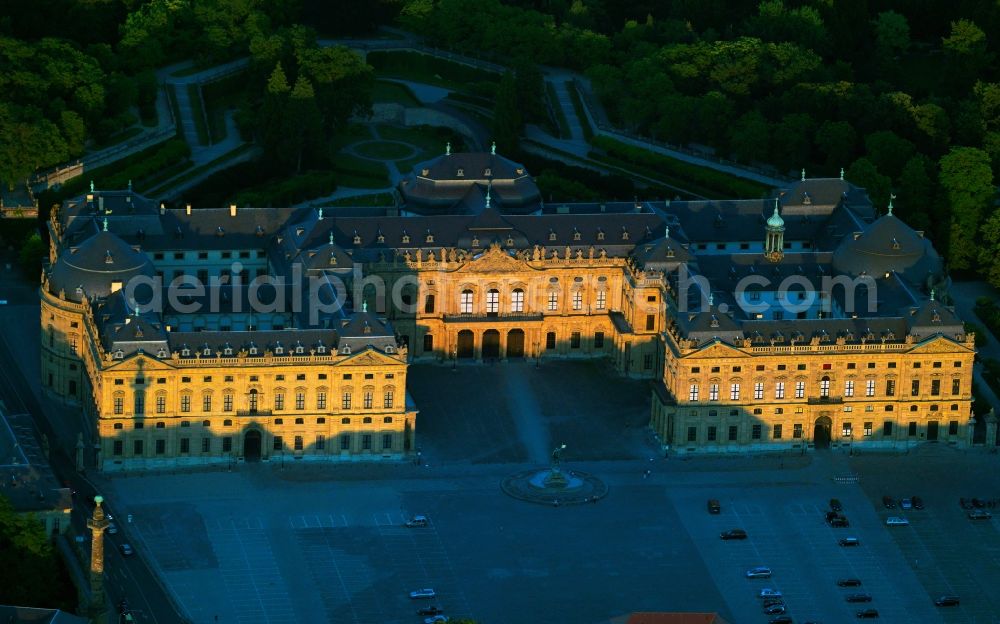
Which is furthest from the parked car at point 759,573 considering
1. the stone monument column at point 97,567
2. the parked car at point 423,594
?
the stone monument column at point 97,567

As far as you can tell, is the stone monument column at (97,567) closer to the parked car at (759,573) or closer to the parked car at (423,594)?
the parked car at (423,594)

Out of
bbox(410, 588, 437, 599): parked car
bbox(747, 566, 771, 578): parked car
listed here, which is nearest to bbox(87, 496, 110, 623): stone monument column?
bbox(410, 588, 437, 599): parked car

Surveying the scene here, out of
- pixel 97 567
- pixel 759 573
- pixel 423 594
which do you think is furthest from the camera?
pixel 759 573

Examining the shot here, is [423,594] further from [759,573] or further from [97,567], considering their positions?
[759,573]

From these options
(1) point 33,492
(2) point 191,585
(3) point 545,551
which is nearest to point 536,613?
(3) point 545,551

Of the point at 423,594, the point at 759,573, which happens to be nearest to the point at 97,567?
the point at 423,594

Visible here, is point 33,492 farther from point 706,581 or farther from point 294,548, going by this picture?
point 706,581

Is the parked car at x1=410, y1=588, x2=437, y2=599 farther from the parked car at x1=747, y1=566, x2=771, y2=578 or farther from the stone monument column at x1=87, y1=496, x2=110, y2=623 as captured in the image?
the parked car at x1=747, y1=566, x2=771, y2=578

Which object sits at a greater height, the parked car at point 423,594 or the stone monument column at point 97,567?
the stone monument column at point 97,567
